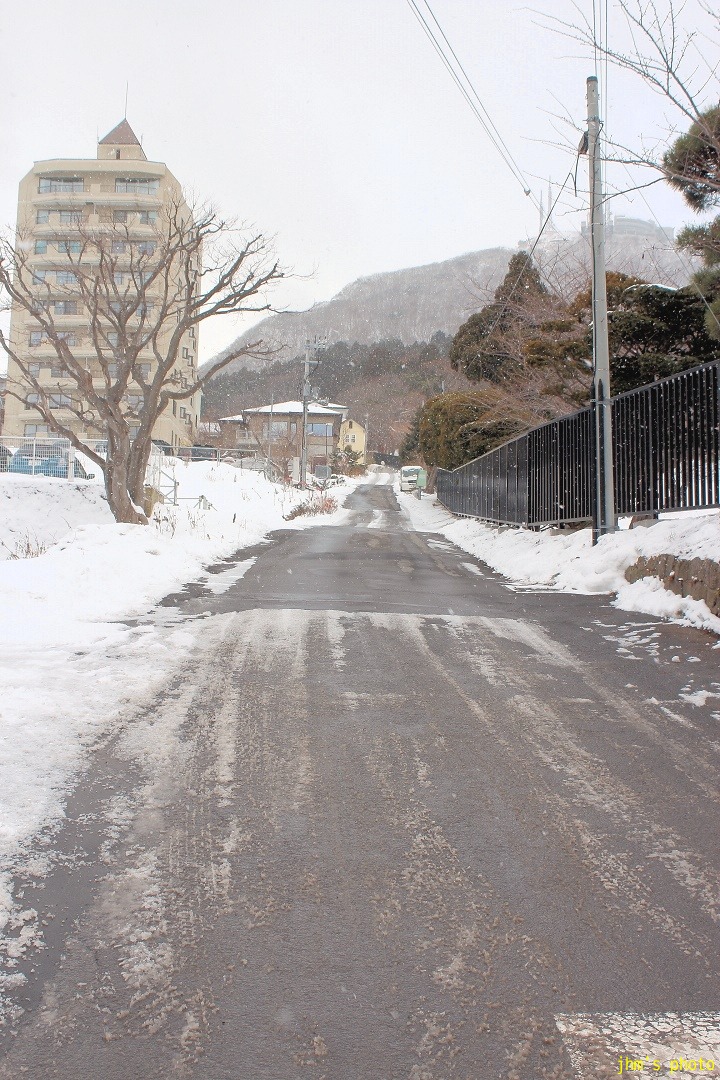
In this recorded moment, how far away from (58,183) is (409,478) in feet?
109

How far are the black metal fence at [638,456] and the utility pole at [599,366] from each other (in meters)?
0.18

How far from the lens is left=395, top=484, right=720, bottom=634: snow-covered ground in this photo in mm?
6961

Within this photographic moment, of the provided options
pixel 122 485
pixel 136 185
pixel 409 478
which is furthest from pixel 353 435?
pixel 122 485

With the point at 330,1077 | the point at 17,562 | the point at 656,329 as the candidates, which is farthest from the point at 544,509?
the point at 330,1077

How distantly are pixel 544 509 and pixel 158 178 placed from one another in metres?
51.0

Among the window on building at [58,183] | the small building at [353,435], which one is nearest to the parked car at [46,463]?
the window on building at [58,183]

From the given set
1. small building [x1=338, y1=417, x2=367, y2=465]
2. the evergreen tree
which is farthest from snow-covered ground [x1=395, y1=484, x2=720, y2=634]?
small building [x1=338, y1=417, x2=367, y2=465]

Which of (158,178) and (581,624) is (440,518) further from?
(158,178)

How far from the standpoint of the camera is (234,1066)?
5.36 ft

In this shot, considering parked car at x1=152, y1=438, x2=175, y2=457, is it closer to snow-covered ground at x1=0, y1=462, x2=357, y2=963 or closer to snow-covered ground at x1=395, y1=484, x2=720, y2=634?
snow-covered ground at x1=0, y1=462, x2=357, y2=963

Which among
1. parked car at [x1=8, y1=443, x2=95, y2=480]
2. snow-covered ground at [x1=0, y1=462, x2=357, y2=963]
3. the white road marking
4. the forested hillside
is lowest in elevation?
the white road marking

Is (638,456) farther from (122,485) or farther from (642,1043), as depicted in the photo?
(122,485)

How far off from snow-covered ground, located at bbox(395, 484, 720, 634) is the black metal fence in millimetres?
367

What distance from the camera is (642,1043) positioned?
172cm
